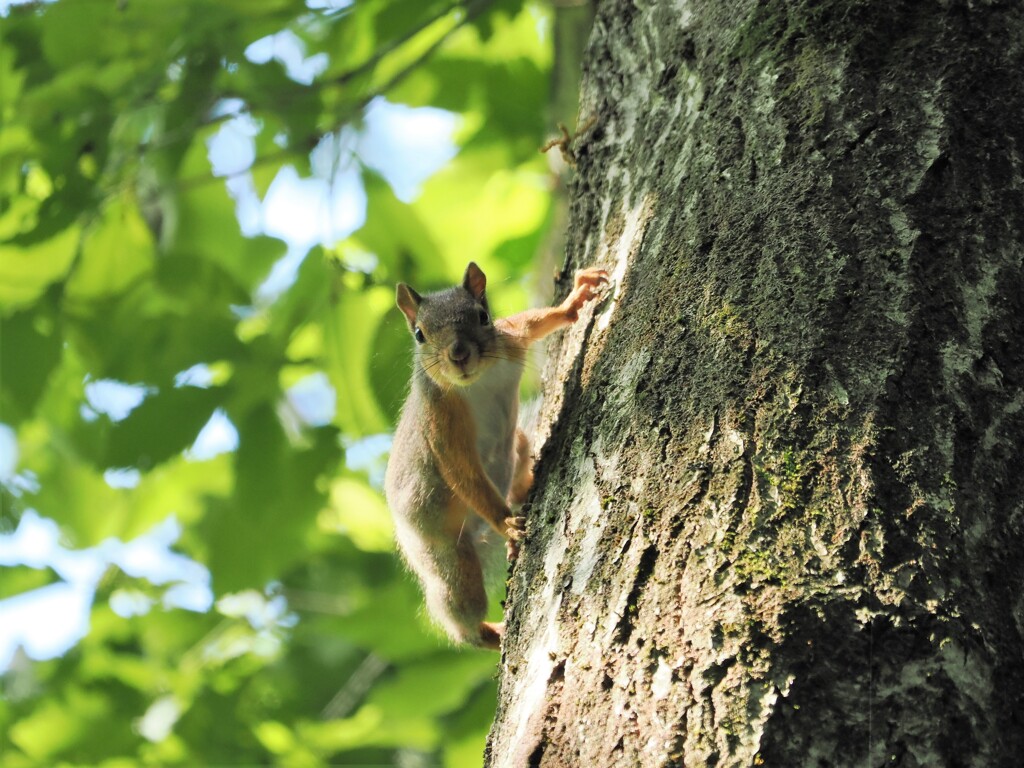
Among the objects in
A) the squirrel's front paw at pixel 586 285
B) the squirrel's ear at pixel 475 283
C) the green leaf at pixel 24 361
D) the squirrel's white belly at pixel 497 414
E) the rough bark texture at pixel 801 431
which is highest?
the green leaf at pixel 24 361

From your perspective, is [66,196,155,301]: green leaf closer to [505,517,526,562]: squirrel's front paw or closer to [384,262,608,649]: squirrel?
[384,262,608,649]: squirrel

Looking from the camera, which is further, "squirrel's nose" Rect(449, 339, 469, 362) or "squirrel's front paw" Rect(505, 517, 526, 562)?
"squirrel's nose" Rect(449, 339, 469, 362)

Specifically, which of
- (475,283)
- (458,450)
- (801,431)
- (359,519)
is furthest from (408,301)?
(359,519)

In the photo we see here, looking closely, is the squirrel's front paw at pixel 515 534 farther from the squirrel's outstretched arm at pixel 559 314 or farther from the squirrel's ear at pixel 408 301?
the squirrel's ear at pixel 408 301

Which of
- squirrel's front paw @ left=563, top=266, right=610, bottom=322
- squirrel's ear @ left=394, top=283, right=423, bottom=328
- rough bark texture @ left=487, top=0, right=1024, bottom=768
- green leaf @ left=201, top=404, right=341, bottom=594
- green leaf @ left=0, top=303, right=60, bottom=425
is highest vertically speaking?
green leaf @ left=0, top=303, right=60, bottom=425

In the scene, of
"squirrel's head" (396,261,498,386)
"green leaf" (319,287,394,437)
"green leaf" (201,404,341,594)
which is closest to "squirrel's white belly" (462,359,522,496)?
"squirrel's head" (396,261,498,386)

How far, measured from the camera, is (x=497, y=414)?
3.32m

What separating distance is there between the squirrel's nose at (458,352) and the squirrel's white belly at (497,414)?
177 millimetres

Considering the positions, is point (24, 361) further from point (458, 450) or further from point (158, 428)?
point (458, 450)

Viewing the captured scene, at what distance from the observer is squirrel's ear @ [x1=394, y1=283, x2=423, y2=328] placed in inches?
131

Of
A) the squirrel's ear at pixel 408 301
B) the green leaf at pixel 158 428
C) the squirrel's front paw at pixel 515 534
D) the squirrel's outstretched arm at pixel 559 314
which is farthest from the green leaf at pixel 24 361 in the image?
the squirrel's front paw at pixel 515 534

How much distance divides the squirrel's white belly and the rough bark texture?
910 millimetres

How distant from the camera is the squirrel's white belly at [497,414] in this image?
3.26 meters

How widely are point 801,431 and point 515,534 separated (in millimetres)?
867
